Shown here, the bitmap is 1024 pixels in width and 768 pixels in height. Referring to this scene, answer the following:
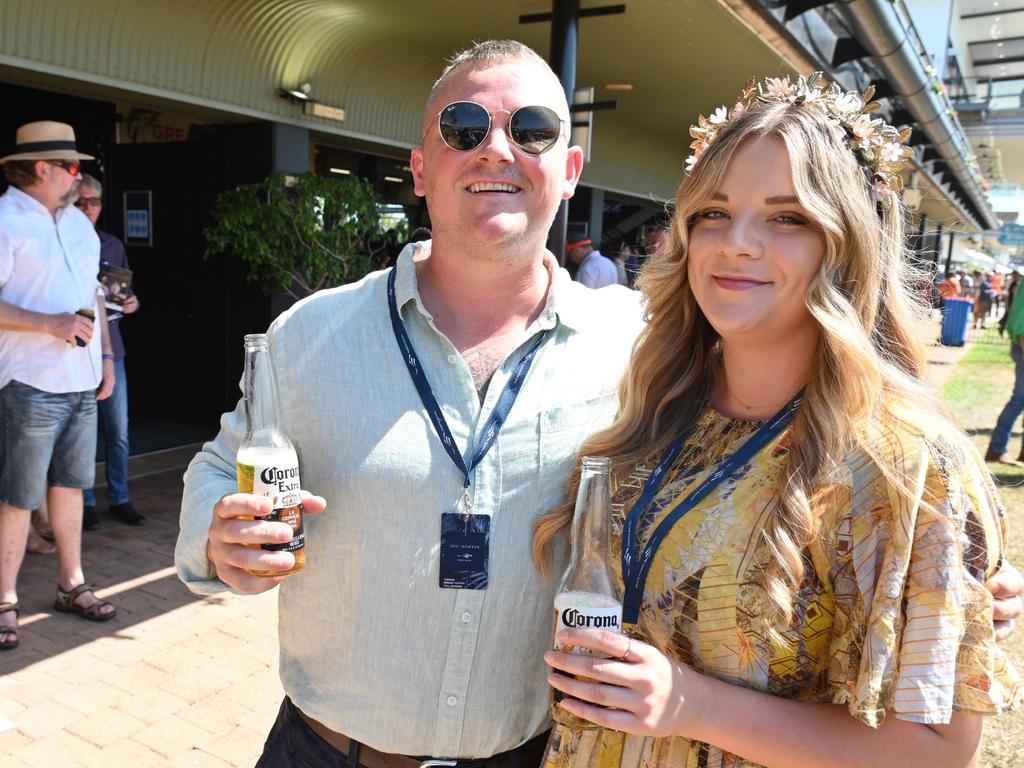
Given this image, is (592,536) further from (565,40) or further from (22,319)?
(565,40)

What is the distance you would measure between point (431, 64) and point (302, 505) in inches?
308

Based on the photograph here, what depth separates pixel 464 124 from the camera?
1.96 m

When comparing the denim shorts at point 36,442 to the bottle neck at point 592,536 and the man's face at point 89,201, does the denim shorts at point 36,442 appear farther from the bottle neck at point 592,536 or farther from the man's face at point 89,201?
the bottle neck at point 592,536

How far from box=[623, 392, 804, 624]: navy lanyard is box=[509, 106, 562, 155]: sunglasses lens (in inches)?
34.3

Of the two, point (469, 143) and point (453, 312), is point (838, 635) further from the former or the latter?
point (469, 143)

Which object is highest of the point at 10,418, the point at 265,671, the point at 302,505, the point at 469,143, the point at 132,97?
the point at 132,97

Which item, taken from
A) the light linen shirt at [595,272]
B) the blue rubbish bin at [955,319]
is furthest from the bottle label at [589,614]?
the blue rubbish bin at [955,319]

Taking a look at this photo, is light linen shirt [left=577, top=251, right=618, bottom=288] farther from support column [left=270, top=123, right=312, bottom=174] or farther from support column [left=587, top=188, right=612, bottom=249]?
support column [left=587, top=188, right=612, bottom=249]

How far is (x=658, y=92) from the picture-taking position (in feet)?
34.1

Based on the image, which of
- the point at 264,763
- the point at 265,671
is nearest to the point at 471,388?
the point at 264,763

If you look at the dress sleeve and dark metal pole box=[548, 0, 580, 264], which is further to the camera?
dark metal pole box=[548, 0, 580, 264]

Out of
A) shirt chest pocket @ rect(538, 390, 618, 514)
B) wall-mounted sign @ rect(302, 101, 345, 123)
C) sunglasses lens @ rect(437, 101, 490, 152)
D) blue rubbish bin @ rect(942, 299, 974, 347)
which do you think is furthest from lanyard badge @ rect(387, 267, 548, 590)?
blue rubbish bin @ rect(942, 299, 974, 347)

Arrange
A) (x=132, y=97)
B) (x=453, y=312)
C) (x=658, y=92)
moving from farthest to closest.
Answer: (x=658, y=92) < (x=132, y=97) < (x=453, y=312)

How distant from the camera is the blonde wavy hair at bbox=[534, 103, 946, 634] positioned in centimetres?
142
